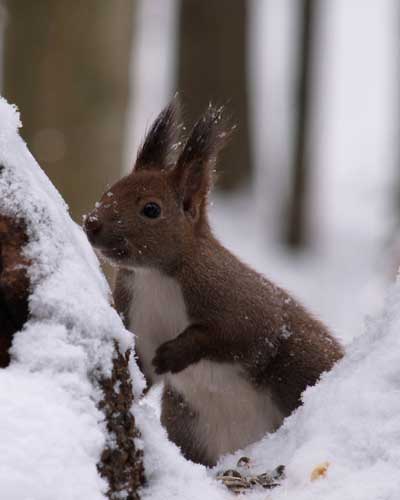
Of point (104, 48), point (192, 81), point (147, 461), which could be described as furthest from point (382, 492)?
point (192, 81)

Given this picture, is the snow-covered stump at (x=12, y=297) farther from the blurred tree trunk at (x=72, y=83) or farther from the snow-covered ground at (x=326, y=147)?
the blurred tree trunk at (x=72, y=83)

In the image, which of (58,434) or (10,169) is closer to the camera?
(58,434)

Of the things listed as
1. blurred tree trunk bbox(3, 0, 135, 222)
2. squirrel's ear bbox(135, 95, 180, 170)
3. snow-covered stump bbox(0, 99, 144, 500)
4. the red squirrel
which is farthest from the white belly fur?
blurred tree trunk bbox(3, 0, 135, 222)

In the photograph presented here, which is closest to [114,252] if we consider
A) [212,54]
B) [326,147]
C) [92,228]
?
[92,228]

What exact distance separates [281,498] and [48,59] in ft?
15.3

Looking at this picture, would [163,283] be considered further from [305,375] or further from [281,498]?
[281,498]

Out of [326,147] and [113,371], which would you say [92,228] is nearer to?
[113,371]

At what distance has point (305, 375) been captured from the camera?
3170 mm

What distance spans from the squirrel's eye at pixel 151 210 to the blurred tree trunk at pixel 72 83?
289 centimetres

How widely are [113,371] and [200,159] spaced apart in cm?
146

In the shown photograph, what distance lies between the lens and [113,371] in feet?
6.00

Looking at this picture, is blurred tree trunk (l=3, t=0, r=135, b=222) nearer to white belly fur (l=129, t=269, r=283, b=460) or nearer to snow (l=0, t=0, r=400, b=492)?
white belly fur (l=129, t=269, r=283, b=460)

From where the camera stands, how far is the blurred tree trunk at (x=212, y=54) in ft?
35.4

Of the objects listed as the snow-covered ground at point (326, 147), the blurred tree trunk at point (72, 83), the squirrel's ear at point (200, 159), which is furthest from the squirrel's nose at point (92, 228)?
the blurred tree trunk at point (72, 83)
